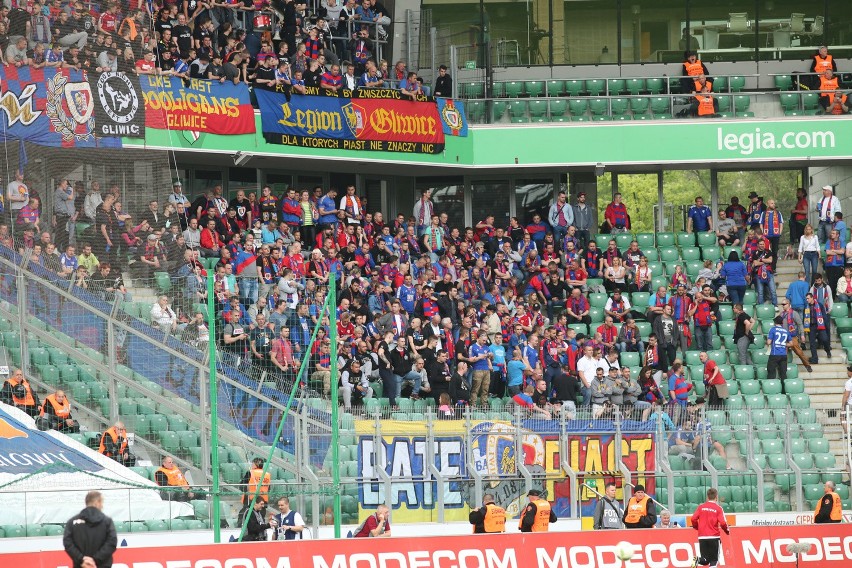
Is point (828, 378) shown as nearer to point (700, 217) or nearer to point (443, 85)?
point (700, 217)

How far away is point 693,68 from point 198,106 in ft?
37.1

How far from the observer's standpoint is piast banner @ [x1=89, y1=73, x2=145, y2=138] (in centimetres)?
2269

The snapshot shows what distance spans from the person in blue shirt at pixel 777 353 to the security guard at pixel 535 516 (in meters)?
9.66

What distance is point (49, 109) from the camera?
2183 centimetres

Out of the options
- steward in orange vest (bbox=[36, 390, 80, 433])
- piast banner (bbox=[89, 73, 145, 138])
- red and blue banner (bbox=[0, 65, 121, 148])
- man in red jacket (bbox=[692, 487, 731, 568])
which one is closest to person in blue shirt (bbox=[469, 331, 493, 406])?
piast banner (bbox=[89, 73, 145, 138])

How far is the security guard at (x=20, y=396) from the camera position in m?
19.4

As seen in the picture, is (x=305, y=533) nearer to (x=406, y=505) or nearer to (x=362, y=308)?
(x=406, y=505)

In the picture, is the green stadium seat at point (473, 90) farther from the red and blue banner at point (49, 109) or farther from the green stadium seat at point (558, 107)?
the red and blue banner at point (49, 109)

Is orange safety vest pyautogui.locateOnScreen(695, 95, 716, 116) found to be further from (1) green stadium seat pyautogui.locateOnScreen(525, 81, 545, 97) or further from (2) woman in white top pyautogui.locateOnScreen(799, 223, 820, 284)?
(2) woman in white top pyautogui.locateOnScreen(799, 223, 820, 284)

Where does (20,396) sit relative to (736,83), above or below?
below

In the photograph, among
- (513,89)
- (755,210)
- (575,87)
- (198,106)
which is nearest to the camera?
(198,106)

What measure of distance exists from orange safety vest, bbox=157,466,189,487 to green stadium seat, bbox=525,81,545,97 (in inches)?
619

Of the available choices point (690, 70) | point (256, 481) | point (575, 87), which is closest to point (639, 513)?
point (256, 481)

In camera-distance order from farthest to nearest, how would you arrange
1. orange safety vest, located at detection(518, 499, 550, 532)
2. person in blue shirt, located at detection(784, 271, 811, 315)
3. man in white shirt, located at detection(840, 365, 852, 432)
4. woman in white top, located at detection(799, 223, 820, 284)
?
woman in white top, located at detection(799, 223, 820, 284), person in blue shirt, located at detection(784, 271, 811, 315), man in white shirt, located at detection(840, 365, 852, 432), orange safety vest, located at detection(518, 499, 550, 532)
